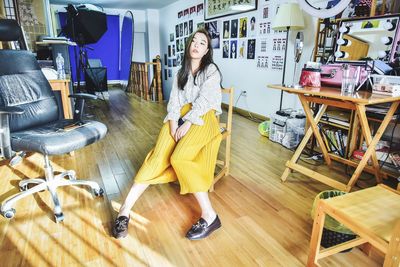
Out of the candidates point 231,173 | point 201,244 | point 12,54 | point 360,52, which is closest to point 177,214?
point 201,244

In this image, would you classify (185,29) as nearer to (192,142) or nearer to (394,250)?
(192,142)

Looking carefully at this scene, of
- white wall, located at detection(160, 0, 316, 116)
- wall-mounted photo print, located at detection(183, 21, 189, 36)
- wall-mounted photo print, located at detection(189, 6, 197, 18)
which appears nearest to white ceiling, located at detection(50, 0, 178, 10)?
wall-mounted photo print, located at detection(183, 21, 189, 36)

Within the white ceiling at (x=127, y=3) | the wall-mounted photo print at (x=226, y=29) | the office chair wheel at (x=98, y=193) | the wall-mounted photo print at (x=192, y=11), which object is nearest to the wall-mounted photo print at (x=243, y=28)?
the wall-mounted photo print at (x=226, y=29)

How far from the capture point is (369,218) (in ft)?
3.52

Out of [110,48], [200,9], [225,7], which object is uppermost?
[200,9]

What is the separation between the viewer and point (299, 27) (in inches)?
126

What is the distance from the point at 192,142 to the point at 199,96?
12.1 inches

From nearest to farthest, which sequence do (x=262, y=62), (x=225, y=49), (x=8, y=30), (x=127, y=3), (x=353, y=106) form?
(x=353, y=106), (x=8, y=30), (x=262, y=62), (x=225, y=49), (x=127, y=3)

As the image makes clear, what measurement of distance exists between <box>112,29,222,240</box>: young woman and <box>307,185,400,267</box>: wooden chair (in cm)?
63

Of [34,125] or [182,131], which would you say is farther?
[34,125]

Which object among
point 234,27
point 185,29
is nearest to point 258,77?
point 234,27

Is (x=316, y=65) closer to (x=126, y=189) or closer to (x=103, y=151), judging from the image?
(x=126, y=189)

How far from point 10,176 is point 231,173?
184 cm

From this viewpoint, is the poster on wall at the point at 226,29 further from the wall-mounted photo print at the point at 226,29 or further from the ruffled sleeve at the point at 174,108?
the ruffled sleeve at the point at 174,108
